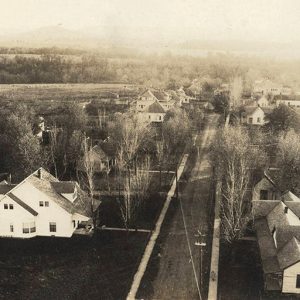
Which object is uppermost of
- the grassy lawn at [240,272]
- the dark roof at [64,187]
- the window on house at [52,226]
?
the dark roof at [64,187]

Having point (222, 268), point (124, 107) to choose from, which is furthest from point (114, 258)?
point (124, 107)

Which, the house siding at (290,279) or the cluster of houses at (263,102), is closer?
the house siding at (290,279)

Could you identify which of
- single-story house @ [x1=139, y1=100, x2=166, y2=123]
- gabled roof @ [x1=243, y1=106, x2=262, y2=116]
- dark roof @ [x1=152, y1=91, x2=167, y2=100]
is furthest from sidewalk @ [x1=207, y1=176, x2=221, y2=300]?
dark roof @ [x1=152, y1=91, x2=167, y2=100]

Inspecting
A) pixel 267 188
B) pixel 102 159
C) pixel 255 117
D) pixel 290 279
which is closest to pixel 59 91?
pixel 255 117

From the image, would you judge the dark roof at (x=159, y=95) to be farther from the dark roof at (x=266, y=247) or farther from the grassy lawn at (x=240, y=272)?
the grassy lawn at (x=240, y=272)

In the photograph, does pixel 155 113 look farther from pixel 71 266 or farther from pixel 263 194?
pixel 71 266

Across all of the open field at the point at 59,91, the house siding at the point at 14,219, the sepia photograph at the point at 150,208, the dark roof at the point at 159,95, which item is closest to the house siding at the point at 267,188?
the sepia photograph at the point at 150,208
